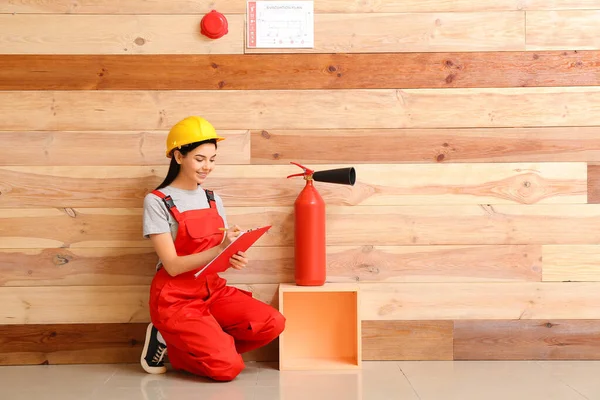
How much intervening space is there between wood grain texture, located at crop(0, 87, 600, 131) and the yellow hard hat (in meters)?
0.23

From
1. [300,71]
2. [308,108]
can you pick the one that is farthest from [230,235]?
[300,71]

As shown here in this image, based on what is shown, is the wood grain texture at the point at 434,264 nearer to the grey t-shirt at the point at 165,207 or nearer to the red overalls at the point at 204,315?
the red overalls at the point at 204,315

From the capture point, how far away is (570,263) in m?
3.10

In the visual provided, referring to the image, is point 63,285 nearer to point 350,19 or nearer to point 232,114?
point 232,114

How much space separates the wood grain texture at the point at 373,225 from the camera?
3055 millimetres

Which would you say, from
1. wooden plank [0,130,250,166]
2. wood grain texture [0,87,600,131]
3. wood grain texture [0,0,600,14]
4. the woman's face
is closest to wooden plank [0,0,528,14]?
wood grain texture [0,0,600,14]

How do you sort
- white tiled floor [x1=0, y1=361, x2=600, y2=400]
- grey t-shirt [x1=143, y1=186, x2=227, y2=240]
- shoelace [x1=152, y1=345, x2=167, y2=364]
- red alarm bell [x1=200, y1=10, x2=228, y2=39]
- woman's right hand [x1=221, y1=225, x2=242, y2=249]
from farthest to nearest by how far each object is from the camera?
red alarm bell [x1=200, y1=10, x2=228, y2=39]
shoelace [x1=152, y1=345, x2=167, y2=364]
grey t-shirt [x1=143, y1=186, x2=227, y2=240]
woman's right hand [x1=221, y1=225, x2=242, y2=249]
white tiled floor [x1=0, y1=361, x2=600, y2=400]

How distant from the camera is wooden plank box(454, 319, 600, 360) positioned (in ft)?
10.1

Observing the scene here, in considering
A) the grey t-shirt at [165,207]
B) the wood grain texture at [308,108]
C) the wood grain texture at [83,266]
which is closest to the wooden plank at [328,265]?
the wood grain texture at [83,266]

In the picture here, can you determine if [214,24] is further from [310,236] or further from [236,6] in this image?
[310,236]

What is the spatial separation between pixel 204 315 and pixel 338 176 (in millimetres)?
798

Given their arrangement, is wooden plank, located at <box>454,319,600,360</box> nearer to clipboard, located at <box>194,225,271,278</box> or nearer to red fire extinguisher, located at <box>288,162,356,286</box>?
red fire extinguisher, located at <box>288,162,356,286</box>

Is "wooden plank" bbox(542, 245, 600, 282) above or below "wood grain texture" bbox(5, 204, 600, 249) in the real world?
below

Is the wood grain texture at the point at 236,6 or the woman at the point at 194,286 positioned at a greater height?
the wood grain texture at the point at 236,6
